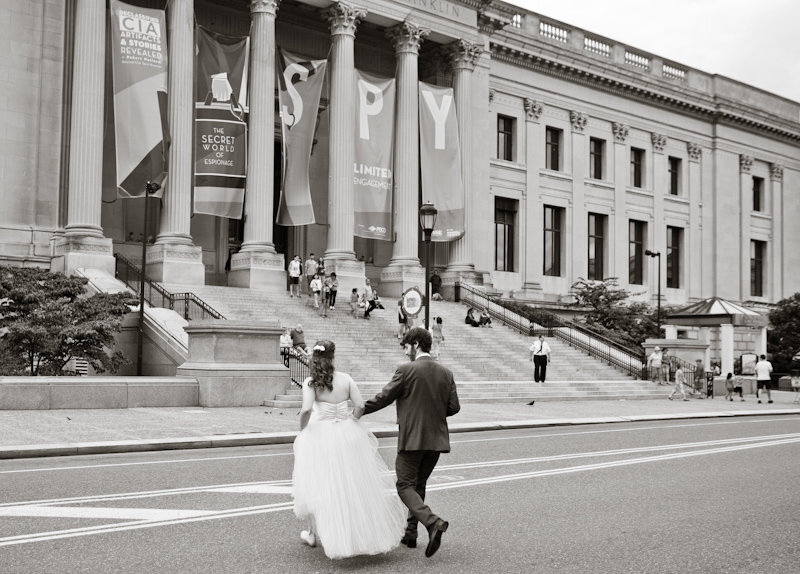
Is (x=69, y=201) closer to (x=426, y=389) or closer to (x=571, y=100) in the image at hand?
(x=426, y=389)

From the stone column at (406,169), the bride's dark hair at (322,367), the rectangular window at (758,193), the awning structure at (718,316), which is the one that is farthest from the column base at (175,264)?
the rectangular window at (758,193)

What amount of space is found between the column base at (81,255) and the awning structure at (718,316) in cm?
2345

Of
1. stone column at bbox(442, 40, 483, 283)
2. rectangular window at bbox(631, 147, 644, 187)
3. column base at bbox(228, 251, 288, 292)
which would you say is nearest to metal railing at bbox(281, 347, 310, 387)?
column base at bbox(228, 251, 288, 292)

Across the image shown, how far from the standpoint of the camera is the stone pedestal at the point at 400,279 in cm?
3834

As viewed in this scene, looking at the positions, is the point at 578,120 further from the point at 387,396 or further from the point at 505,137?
the point at 387,396

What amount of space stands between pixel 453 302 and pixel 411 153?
21.8 feet

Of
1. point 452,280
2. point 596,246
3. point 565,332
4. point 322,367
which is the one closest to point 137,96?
point 452,280

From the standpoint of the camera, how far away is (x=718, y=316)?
37500 millimetres

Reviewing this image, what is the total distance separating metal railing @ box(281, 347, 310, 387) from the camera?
23.9 metres

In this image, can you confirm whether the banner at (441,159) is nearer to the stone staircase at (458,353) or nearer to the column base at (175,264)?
the stone staircase at (458,353)

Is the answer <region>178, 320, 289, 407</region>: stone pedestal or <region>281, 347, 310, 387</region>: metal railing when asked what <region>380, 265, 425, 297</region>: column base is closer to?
<region>281, 347, 310, 387</region>: metal railing

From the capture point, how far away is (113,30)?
103 feet

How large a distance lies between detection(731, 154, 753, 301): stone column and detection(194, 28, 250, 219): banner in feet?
124

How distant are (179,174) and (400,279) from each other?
1031 cm
